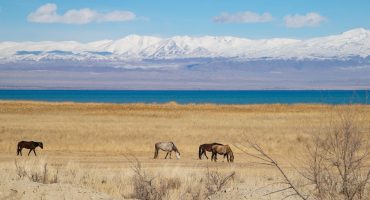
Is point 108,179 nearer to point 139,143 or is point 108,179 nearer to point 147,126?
point 139,143

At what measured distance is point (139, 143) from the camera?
3422 cm

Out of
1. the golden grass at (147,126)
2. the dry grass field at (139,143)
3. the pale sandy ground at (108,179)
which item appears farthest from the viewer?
the golden grass at (147,126)

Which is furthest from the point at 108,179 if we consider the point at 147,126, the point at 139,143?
the point at 147,126

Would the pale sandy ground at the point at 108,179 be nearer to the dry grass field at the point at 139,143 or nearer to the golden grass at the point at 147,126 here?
the dry grass field at the point at 139,143

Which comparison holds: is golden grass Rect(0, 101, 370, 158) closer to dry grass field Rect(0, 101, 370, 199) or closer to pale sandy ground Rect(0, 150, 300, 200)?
dry grass field Rect(0, 101, 370, 199)

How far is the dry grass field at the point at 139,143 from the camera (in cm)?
1576

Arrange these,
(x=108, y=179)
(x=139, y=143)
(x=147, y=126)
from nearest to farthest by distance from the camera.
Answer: (x=108, y=179)
(x=139, y=143)
(x=147, y=126)

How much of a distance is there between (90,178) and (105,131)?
2197 centimetres

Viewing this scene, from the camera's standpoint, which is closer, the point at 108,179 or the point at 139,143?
the point at 108,179

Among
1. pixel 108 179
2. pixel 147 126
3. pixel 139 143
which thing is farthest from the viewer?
pixel 147 126

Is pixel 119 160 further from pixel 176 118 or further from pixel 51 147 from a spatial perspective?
pixel 176 118

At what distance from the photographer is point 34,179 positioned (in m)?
16.0

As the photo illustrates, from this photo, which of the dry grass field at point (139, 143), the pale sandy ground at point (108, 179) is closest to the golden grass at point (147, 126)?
the dry grass field at point (139, 143)

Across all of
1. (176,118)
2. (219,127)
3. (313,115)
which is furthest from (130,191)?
(313,115)
